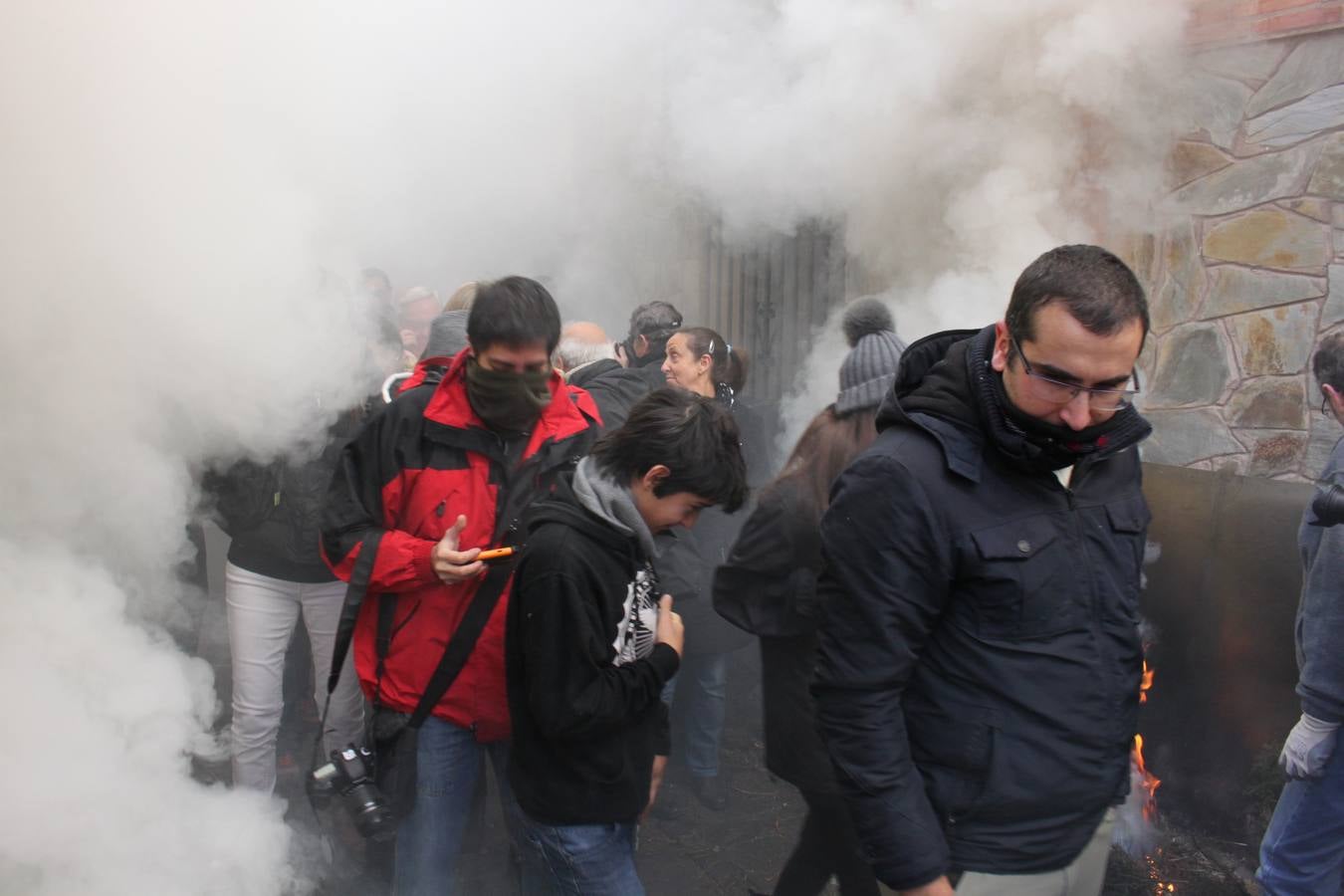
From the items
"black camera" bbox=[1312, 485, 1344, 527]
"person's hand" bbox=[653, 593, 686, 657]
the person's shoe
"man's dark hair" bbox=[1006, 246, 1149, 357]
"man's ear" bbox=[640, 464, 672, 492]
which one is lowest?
the person's shoe

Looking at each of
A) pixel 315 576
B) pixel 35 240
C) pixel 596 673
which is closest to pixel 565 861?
pixel 596 673

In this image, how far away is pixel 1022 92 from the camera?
4.57 metres

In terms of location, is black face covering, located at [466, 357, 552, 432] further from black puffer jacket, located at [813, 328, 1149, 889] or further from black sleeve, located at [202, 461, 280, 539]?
black sleeve, located at [202, 461, 280, 539]

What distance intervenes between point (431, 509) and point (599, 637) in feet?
2.00

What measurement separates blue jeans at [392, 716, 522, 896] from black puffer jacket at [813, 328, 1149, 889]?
40.4 inches

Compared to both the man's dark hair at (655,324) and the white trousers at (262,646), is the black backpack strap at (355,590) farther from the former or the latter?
the man's dark hair at (655,324)

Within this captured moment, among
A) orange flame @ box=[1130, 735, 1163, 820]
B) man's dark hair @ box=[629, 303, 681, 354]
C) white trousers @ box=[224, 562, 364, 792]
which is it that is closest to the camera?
white trousers @ box=[224, 562, 364, 792]

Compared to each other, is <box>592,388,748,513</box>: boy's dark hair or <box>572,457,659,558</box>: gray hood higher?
<box>592,388,748,513</box>: boy's dark hair

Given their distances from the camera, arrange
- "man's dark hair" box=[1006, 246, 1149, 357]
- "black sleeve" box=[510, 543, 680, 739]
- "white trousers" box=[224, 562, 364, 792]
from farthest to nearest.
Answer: "white trousers" box=[224, 562, 364, 792] → "black sleeve" box=[510, 543, 680, 739] → "man's dark hair" box=[1006, 246, 1149, 357]

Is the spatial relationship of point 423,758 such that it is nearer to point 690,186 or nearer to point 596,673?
point 596,673

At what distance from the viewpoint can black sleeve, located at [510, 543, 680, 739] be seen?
6.63 feet

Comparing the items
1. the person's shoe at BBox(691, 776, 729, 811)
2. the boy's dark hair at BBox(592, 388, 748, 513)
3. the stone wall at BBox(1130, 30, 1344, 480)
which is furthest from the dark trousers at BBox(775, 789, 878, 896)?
the stone wall at BBox(1130, 30, 1344, 480)

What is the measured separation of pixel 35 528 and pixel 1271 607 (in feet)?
12.7

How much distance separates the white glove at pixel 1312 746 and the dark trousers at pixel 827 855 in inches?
48.1
